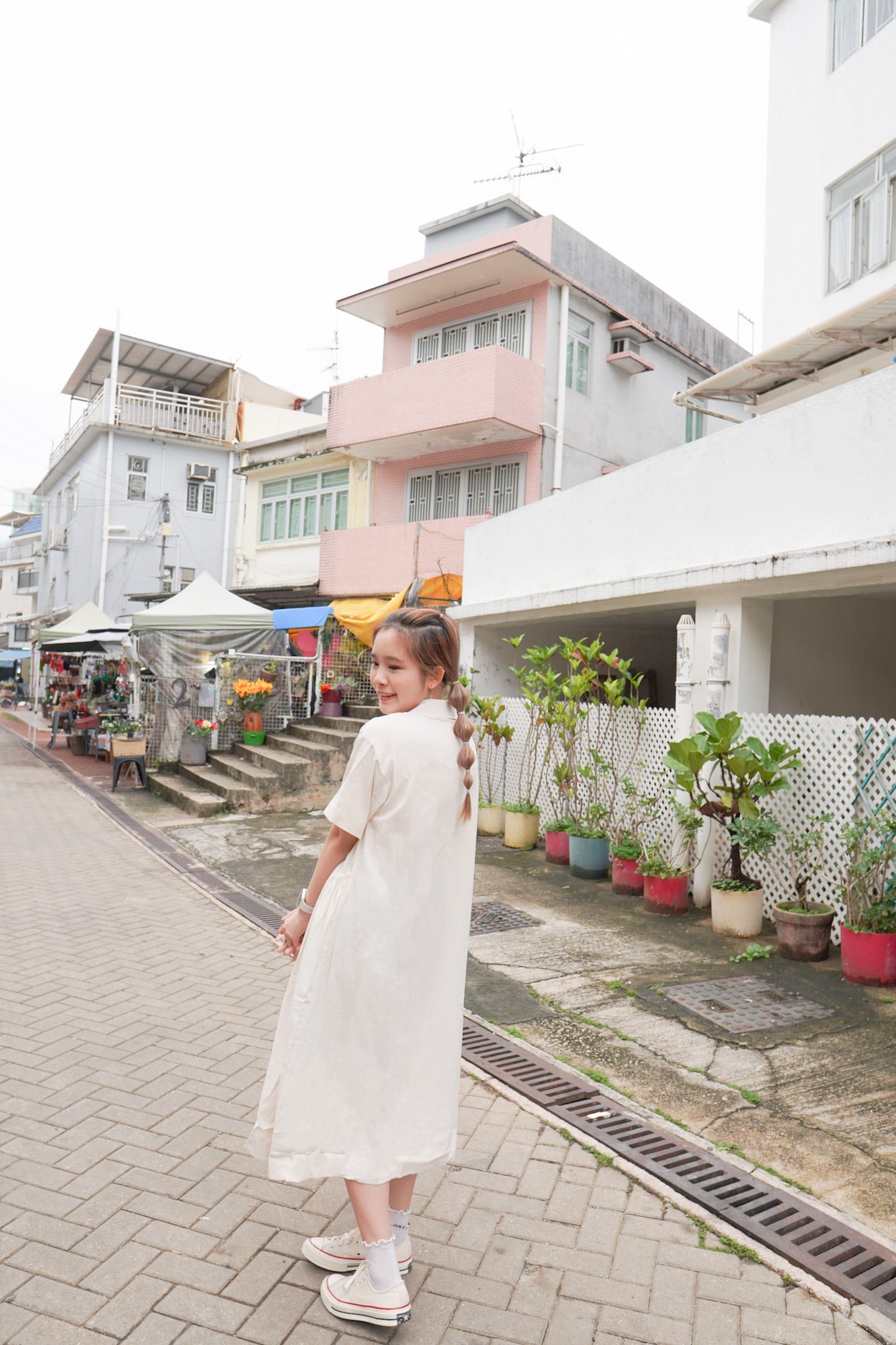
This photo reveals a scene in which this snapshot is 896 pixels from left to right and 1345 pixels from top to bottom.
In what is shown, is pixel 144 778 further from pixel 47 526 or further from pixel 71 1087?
pixel 47 526

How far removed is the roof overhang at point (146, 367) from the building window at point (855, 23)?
19897mm

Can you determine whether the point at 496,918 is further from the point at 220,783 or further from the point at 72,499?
the point at 72,499

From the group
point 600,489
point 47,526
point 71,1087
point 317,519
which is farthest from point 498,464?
point 47,526

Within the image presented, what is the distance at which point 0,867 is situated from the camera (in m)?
8.41

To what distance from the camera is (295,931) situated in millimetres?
2473

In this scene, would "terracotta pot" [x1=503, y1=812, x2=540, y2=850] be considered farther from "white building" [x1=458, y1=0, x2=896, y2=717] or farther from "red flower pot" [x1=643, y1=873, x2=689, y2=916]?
"red flower pot" [x1=643, y1=873, x2=689, y2=916]

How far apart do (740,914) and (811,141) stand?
9.82 metres

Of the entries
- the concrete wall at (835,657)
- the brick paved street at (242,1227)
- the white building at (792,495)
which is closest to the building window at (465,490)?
the white building at (792,495)

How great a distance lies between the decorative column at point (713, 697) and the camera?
24.1ft

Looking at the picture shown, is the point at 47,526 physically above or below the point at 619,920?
above

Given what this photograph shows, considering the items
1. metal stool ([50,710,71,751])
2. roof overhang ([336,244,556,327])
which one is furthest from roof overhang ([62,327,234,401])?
metal stool ([50,710,71,751])

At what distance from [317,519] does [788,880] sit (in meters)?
16.3

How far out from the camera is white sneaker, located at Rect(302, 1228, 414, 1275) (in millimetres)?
2564

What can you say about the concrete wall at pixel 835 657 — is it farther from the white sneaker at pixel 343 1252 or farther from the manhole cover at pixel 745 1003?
the white sneaker at pixel 343 1252
